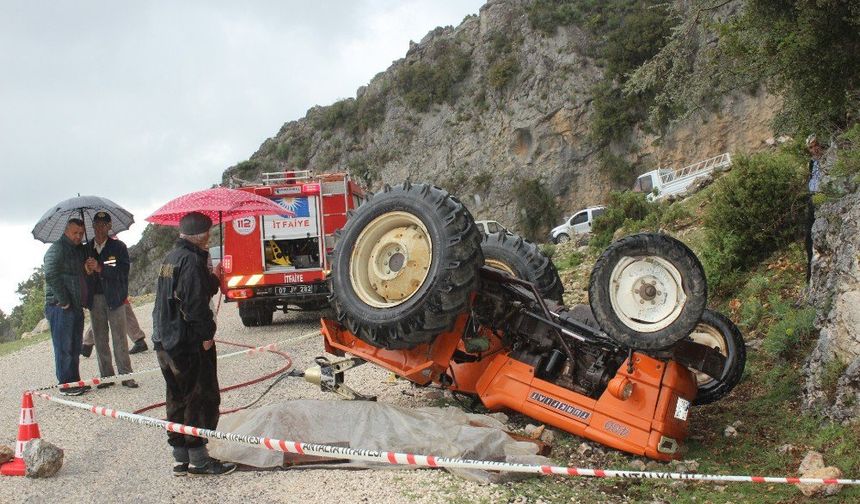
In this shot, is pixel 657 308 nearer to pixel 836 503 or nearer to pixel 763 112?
pixel 836 503

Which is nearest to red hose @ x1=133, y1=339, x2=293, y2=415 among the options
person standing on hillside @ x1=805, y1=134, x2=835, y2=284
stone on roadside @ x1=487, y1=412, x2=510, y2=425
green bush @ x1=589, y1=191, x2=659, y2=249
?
stone on roadside @ x1=487, y1=412, x2=510, y2=425

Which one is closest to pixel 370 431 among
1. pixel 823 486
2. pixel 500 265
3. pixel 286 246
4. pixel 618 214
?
pixel 500 265

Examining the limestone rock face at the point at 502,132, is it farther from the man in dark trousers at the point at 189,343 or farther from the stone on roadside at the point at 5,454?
the stone on roadside at the point at 5,454

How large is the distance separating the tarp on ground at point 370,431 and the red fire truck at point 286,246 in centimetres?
674

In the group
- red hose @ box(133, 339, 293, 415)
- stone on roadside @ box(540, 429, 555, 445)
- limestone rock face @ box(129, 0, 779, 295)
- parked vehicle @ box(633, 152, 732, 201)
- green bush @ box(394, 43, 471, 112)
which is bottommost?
stone on roadside @ box(540, 429, 555, 445)

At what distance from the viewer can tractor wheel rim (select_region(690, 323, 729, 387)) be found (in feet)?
16.7

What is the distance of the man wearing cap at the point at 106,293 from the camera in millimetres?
7570

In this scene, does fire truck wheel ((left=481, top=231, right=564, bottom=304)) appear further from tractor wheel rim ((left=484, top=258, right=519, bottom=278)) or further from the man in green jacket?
the man in green jacket

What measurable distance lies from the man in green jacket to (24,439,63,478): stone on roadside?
263cm

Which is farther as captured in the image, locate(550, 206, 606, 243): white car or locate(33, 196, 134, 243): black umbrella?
locate(550, 206, 606, 243): white car

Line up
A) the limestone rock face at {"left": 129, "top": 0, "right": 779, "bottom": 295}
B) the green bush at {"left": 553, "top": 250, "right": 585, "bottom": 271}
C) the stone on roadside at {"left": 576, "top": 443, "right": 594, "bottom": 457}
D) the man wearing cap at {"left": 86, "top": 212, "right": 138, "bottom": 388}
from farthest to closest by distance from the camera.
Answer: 1. the limestone rock face at {"left": 129, "top": 0, "right": 779, "bottom": 295}
2. the green bush at {"left": 553, "top": 250, "right": 585, "bottom": 271}
3. the man wearing cap at {"left": 86, "top": 212, "right": 138, "bottom": 388}
4. the stone on roadside at {"left": 576, "top": 443, "right": 594, "bottom": 457}

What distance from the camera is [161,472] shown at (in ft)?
15.4

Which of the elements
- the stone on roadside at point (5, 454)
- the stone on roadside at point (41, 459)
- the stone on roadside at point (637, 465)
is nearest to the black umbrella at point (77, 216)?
the stone on roadside at point (5, 454)

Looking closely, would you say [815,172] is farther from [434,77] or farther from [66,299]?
[434,77]
